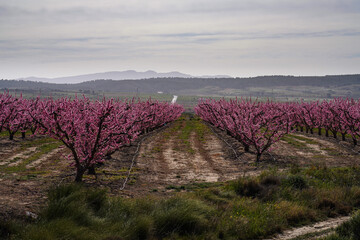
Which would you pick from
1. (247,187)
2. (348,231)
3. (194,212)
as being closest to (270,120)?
(247,187)

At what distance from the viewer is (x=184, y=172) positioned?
18.8 meters

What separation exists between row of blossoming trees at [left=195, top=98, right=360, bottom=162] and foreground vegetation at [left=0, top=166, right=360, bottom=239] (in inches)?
330

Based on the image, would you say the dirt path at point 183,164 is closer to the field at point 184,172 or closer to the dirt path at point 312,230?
the field at point 184,172

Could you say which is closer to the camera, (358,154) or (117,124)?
(117,124)

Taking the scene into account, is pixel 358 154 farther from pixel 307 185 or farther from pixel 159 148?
pixel 159 148

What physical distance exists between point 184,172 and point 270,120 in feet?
31.7

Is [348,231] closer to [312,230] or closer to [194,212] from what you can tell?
[312,230]

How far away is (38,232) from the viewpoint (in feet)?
25.3

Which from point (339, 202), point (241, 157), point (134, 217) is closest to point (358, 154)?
point (241, 157)

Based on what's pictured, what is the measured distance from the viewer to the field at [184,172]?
40.1 feet

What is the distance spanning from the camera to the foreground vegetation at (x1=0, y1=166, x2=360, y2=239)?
8656 mm

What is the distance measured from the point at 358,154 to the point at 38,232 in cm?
2471

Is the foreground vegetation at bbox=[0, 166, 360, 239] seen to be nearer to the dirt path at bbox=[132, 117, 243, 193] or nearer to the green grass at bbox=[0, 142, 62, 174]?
the dirt path at bbox=[132, 117, 243, 193]

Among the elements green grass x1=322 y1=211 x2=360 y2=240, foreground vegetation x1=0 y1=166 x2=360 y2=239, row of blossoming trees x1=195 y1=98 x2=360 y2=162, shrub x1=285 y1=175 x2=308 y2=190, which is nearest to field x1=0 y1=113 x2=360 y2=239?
foreground vegetation x1=0 y1=166 x2=360 y2=239
